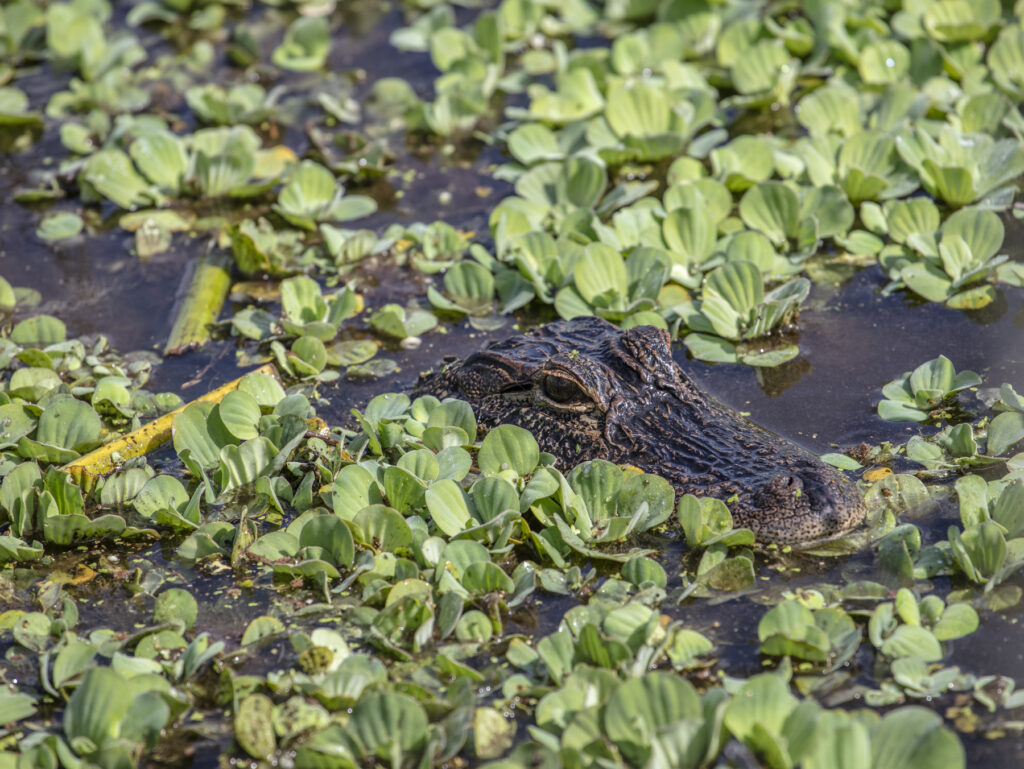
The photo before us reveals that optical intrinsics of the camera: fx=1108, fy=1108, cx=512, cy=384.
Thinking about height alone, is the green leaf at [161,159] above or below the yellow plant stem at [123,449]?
above

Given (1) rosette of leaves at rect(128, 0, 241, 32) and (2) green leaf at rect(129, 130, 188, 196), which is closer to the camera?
(2) green leaf at rect(129, 130, 188, 196)

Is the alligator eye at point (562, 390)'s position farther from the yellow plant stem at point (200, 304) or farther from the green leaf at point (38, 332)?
the green leaf at point (38, 332)

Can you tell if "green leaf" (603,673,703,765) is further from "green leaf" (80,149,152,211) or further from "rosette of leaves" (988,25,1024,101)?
"rosette of leaves" (988,25,1024,101)

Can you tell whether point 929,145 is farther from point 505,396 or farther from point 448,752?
point 448,752

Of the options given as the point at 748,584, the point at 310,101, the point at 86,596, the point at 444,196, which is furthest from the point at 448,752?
the point at 310,101

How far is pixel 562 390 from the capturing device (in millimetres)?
4883

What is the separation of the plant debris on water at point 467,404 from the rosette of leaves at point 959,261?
0.02 meters

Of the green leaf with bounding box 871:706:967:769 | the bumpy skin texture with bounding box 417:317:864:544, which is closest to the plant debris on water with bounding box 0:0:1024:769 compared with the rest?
the green leaf with bounding box 871:706:967:769

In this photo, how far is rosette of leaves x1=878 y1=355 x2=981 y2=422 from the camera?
202 inches

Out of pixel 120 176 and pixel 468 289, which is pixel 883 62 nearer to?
pixel 468 289

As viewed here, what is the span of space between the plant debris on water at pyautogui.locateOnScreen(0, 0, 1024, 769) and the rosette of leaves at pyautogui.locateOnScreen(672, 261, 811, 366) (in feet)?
0.07

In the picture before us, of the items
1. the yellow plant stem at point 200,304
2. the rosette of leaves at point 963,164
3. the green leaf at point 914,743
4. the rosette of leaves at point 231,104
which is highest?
the rosette of leaves at point 963,164

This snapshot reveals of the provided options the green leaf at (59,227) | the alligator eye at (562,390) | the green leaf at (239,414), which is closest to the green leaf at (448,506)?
the alligator eye at (562,390)

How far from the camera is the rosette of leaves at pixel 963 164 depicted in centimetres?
641
